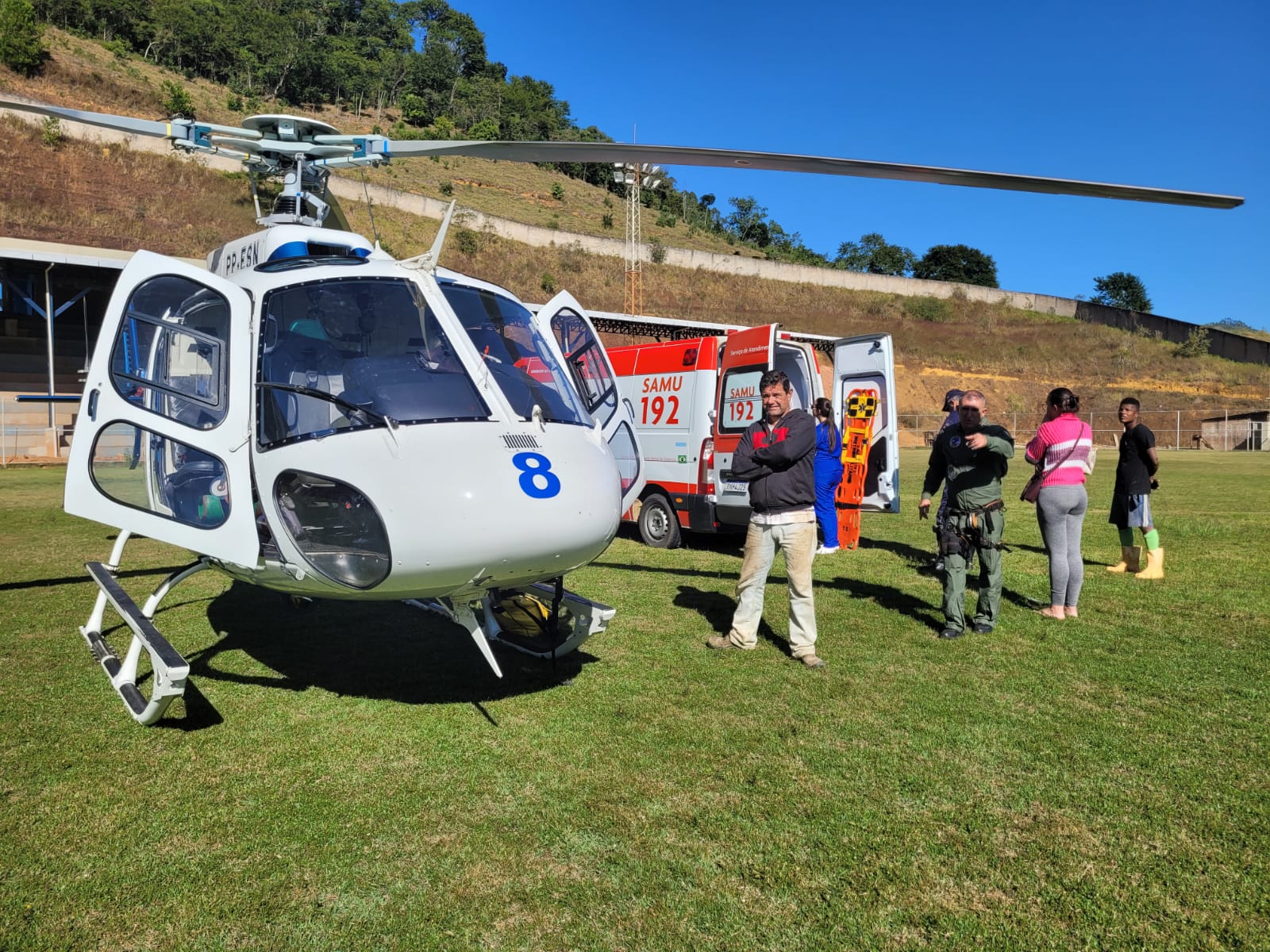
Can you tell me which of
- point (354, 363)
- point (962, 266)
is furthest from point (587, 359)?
point (962, 266)

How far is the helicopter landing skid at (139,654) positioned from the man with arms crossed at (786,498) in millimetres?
3500

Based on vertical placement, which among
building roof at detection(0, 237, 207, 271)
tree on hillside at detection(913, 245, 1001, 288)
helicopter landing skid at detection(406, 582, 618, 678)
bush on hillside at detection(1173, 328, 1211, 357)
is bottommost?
helicopter landing skid at detection(406, 582, 618, 678)

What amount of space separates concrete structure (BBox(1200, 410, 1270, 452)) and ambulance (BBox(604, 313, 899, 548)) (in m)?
40.4

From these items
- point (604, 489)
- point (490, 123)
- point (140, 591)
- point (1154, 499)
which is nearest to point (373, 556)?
point (604, 489)

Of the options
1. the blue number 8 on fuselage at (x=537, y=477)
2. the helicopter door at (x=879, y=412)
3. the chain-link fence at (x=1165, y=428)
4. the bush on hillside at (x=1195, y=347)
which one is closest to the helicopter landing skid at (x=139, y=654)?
the blue number 8 on fuselage at (x=537, y=477)

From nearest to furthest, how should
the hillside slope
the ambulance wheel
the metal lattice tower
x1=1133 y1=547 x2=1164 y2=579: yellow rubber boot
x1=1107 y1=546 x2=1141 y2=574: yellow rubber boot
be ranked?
x1=1133 y1=547 x2=1164 y2=579: yellow rubber boot < x1=1107 y1=546 x2=1141 y2=574: yellow rubber boot < the ambulance wheel < the metal lattice tower < the hillside slope

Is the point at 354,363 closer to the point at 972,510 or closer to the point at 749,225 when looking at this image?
the point at 972,510

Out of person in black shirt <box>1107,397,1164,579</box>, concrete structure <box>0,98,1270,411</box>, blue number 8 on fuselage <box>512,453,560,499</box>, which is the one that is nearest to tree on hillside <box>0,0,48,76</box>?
concrete structure <box>0,98,1270,411</box>

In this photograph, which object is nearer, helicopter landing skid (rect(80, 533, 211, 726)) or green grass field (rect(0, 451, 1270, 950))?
green grass field (rect(0, 451, 1270, 950))

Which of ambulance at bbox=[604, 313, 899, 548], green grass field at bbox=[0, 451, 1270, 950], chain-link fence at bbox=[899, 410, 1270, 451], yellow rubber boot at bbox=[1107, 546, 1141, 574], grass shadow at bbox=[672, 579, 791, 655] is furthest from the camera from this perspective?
chain-link fence at bbox=[899, 410, 1270, 451]

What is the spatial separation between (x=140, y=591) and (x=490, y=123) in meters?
104

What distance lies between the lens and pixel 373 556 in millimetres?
3775

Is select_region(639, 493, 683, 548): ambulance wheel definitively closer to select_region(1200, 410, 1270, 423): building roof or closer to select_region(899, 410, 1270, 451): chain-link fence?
select_region(899, 410, 1270, 451): chain-link fence

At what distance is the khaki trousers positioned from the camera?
5.50 metres
